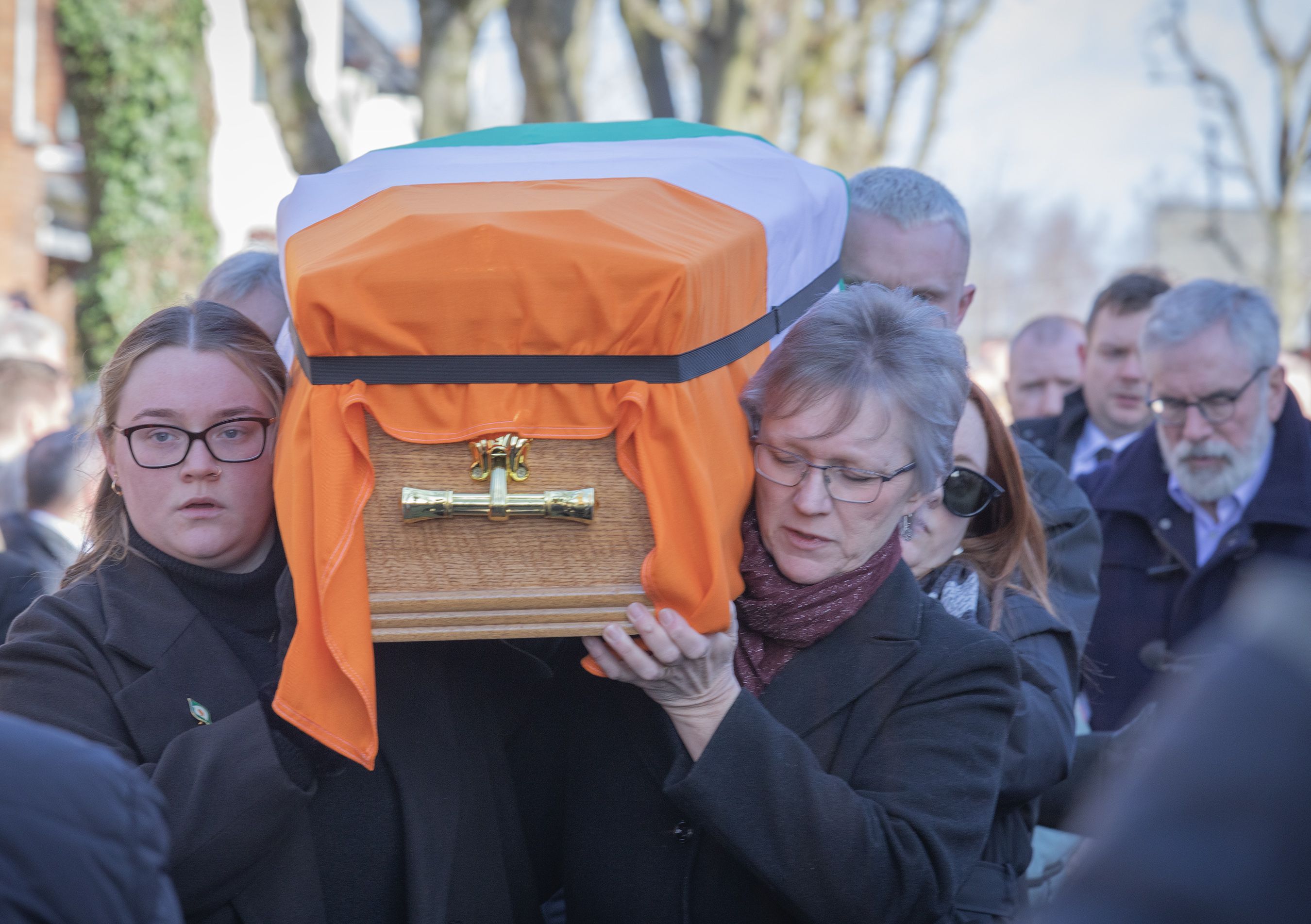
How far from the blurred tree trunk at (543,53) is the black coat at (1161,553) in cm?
617

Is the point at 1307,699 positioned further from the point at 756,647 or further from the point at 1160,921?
the point at 756,647

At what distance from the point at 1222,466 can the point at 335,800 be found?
3185mm

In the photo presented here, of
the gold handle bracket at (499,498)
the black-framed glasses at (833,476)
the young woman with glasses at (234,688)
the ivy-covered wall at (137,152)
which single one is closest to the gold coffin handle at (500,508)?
the gold handle bracket at (499,498)

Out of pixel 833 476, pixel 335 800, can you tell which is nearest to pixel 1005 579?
pixel 833 476

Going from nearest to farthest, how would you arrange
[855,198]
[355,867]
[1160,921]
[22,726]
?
1. [1160,921]
2. [22,726]
3. [355,867]
4. [855,198]

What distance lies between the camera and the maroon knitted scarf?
215 centimetres

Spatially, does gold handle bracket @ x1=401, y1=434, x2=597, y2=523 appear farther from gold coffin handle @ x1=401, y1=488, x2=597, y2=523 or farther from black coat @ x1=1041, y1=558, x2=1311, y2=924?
black coat @ x1=1041, y1=558, x2=1311, y2=924

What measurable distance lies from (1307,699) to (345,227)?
150 centimetres

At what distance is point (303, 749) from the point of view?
1933 mm

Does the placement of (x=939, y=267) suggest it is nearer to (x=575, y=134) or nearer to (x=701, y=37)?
(x=575, y=134)

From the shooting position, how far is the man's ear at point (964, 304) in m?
2.98

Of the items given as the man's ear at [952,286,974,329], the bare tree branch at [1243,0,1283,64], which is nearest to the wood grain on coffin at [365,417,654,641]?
the man's ear at [952,286,974,329]

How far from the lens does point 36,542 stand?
423cm

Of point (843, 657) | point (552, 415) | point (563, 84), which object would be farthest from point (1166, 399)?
point (563, 84)
